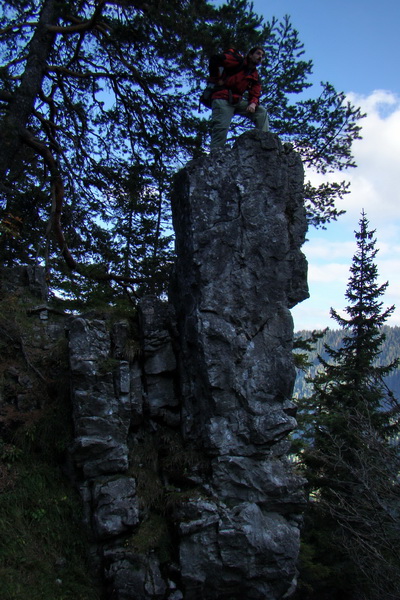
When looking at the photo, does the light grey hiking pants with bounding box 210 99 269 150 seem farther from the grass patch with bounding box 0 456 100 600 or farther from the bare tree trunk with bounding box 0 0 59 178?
the grass patch with bounding box 0 456 100 600

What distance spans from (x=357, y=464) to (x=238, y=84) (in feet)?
30.7

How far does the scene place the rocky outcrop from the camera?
607 centimetres

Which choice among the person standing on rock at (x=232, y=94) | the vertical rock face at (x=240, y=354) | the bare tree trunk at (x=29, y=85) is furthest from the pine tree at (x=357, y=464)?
the bare tree trunk at (x=29, y=85)

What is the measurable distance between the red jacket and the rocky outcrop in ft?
3.31

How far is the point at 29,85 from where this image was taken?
9961 mm

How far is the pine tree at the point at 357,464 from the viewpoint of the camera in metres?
7.34

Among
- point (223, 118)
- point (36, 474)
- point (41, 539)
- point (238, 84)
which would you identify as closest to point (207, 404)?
point (36, 474)

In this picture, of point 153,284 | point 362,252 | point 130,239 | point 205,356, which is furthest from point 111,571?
point 362,252

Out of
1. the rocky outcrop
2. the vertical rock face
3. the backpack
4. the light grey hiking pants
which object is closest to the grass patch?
the rocky outcrop

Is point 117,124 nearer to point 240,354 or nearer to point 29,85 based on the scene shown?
point 29,85

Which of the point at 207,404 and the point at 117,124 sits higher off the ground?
the point at 117,124

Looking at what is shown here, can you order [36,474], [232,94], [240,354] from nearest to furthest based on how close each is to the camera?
[36,474] → [240,354] → [232,94]

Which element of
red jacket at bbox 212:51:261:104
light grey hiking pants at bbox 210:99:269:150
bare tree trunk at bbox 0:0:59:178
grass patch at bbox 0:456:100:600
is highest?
bare tree trunk at bbox 0:0:59:178

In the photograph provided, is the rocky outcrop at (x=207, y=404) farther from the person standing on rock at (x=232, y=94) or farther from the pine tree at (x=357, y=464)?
the pine tree at (x=357, y=464)
